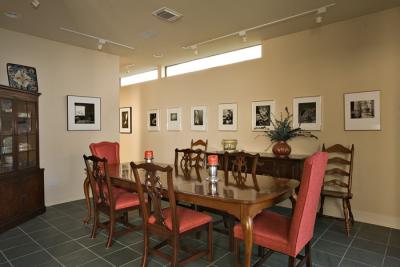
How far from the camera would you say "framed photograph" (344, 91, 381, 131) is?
133 inches

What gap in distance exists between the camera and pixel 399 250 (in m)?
2.69

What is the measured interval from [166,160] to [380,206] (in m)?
4.19

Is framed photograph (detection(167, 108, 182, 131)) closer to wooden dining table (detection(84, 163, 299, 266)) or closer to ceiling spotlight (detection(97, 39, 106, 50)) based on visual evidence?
ceiling spotlight (detection(97, 39, 106, 50))

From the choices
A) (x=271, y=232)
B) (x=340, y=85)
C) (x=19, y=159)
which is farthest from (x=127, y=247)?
(x=340, y=85)

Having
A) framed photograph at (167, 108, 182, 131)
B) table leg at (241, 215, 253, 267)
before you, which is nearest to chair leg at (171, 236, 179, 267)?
table leg at (241, 215, 253, 267)

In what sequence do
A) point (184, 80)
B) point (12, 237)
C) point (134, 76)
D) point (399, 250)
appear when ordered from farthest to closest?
point (134, 76) < point (184, 80) < point (12, 237) < point (399, 250)

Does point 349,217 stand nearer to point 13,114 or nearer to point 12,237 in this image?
point 12,237

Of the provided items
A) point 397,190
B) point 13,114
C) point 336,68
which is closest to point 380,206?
point 397,190

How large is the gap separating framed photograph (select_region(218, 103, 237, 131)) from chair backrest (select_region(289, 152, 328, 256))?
9.48 ft

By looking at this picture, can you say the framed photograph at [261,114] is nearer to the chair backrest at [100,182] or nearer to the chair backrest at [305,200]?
the chair backrest at [305,200]

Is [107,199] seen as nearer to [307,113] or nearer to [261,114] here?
[261,114]

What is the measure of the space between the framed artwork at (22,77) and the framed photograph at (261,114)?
12.1 feet

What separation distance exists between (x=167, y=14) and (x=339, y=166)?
3260 millimetres

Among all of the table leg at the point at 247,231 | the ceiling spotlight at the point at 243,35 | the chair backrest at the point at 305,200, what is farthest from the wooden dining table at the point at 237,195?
the ceiling spotlight at the point at 243,35
